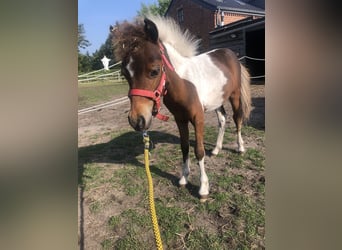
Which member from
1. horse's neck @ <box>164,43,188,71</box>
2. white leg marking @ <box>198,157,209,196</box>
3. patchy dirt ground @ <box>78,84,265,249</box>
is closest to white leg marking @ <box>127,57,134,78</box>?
horse's neck @ <box>164,43,188,71</box>

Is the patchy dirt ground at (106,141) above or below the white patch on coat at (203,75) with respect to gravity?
below

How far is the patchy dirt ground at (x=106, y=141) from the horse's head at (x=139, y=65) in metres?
0.53

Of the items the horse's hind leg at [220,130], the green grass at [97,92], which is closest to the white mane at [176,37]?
the green grass at [97,92]

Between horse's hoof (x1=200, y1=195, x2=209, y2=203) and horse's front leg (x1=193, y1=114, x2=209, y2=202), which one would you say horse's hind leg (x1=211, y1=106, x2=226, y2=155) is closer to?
horse's front leg (x1=193, y1=114, x2=209, y2=202)

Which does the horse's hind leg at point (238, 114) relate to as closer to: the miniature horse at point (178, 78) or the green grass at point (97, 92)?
the miniature horse at point (178, 78)

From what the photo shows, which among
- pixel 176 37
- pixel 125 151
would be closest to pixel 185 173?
pixel 125 151

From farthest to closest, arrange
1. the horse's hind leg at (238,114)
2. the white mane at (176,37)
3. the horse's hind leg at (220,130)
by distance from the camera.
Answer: the horse's hind leg at (220,130), the horse's hind leg at (238,114), the white mane at (176,37)

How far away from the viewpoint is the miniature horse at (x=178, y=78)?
1.33 meters

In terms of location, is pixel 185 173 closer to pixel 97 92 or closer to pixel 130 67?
pixel 97 92

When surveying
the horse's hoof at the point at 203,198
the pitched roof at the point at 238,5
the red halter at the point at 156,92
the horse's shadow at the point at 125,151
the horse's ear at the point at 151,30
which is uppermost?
the pitched roof at the point at 238,5

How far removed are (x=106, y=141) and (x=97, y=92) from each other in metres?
1.20

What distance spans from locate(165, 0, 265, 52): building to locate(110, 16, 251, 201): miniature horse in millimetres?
67

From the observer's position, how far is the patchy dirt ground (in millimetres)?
1501
